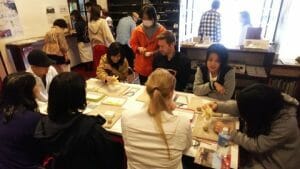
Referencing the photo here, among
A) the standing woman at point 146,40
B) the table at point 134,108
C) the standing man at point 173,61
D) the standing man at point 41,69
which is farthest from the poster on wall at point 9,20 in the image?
the standing man at point 173,61

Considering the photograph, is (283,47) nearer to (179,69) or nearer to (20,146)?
(179,69)

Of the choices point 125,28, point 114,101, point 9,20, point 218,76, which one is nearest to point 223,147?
point 218,76

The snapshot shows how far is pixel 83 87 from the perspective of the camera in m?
1.17

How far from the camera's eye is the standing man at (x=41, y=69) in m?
1.96

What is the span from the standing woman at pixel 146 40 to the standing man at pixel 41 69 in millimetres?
1046

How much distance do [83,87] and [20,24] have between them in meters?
3.29

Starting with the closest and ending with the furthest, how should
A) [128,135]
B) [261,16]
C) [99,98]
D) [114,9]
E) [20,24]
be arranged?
[128,135], [99,98], [20,24], [261,16], [114,9]

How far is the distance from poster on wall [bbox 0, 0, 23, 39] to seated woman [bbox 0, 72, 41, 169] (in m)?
2.64

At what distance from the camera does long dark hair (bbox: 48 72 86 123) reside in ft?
3.66

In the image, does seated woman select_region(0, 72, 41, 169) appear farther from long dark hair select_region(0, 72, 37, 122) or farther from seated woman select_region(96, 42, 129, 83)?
seated woman select_region(96, 42, 129, 83)

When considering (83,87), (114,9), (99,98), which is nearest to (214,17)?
(114,9)

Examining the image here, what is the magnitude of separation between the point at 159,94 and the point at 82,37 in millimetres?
4012

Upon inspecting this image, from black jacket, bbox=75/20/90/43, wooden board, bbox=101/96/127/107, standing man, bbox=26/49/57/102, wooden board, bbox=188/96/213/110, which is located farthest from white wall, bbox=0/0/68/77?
wooden board, bbox=188/96/213/110

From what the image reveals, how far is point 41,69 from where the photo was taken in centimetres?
203
